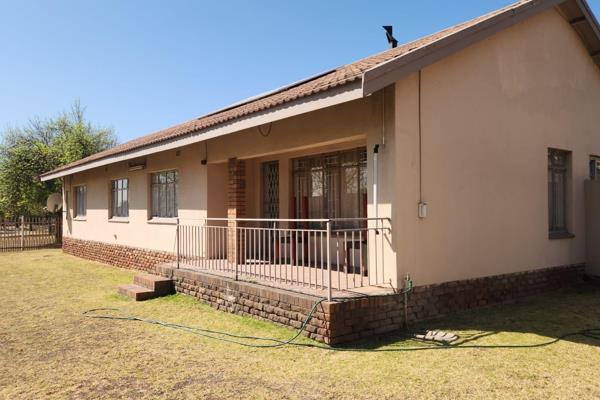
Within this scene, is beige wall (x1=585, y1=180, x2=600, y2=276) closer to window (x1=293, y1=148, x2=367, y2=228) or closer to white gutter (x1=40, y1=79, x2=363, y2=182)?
window (x1=293, y1=148, x2=367, y2=228)

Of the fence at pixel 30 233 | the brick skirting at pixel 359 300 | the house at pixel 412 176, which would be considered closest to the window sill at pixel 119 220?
the house at pixel 412 176

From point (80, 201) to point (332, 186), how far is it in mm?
13067

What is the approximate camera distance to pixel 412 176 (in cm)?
614

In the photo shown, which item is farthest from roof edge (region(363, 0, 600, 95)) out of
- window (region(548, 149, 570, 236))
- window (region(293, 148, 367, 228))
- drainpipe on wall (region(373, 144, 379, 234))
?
window (region(548, 149, 570, 236))

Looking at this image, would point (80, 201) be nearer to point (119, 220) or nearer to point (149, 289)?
point (119, 220)

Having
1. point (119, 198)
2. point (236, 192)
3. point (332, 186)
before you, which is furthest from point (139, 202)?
point (332, 186)

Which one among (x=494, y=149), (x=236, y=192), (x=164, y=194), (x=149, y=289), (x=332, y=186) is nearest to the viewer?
(x=494, y=149)

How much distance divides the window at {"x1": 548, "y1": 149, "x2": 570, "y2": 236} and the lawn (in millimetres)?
1843

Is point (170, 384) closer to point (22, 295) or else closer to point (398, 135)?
point (398, 135)

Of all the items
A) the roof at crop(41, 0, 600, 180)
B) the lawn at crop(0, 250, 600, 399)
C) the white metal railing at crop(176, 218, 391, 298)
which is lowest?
the lawn at crop(0, 250, 600, 399)

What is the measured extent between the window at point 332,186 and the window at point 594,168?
5131 millimetres

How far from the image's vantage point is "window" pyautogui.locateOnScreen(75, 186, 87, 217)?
17.7 metres

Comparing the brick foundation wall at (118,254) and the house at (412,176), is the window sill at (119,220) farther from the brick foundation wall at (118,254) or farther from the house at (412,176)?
the house at (412,176)

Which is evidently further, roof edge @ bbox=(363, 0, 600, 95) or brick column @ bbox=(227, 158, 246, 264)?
brick column @ bbox=(227, 158, 246, 264)
